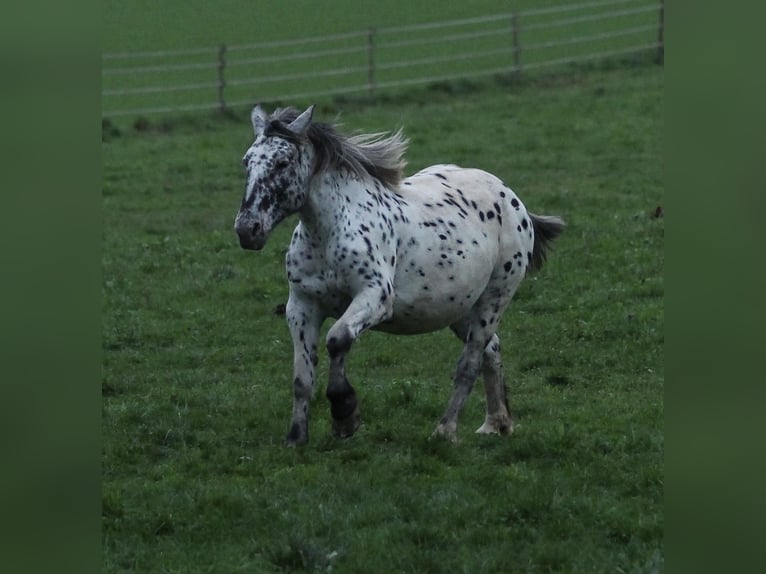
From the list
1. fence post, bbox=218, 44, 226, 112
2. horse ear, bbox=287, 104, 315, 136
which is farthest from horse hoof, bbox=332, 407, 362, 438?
fence post, bbox=218, 44, 226, 112

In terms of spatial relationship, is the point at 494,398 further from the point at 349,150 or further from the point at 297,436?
the point at 349,150

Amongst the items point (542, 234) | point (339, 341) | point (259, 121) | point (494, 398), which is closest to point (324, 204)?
point (259, 121)

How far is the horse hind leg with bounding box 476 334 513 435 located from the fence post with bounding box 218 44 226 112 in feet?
52.0

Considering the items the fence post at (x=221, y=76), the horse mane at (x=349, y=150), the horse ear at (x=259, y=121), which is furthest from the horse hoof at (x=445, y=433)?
the fence post at (x=221, y=76)

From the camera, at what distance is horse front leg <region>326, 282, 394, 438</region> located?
6.66 m

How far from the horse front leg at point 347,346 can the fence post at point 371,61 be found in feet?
54.6

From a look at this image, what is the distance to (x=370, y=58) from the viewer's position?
2388 cm

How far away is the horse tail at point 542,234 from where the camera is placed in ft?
27.6

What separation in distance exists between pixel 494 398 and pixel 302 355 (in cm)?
136

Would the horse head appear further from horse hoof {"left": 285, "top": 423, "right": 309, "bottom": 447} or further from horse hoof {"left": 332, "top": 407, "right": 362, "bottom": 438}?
horse hoof {"left": 285, "top": 423, "right": 309, "bottom": 447}

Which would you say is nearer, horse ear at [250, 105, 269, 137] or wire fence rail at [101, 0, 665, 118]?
horse ear at [250, 105, 269, 137]
